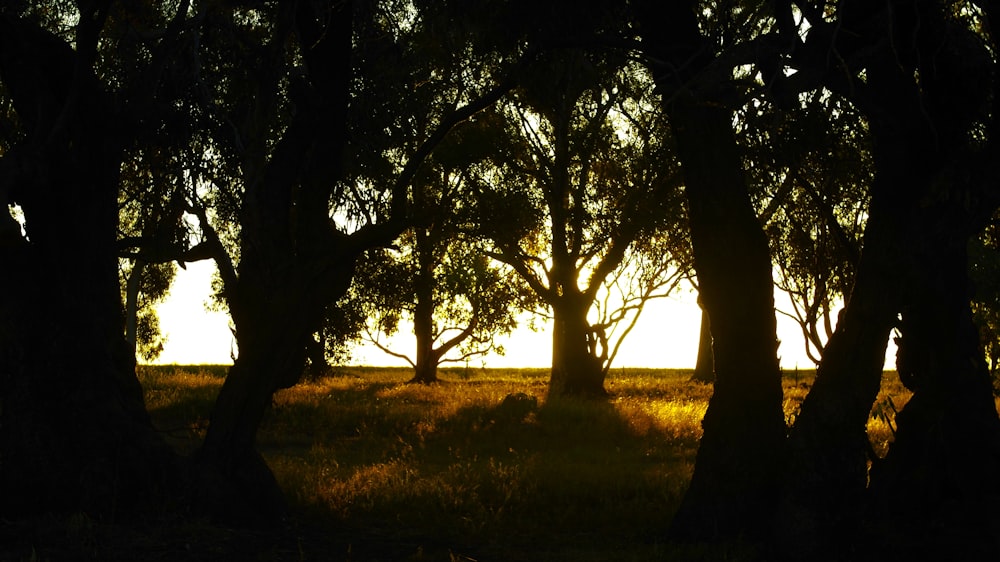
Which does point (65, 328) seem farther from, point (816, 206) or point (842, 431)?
point (816, 206)

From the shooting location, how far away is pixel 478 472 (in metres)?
14.2

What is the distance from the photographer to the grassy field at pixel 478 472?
10.6 metres

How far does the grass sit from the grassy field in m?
0.03

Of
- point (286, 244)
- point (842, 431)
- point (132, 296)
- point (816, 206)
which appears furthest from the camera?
point (132, 296)

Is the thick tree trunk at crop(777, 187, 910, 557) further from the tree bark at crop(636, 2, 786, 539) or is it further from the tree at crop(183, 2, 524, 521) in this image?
the tree at crop(183, 2, 524, 521)

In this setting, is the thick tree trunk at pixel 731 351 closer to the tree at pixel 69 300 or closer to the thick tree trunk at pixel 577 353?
the tree at pixel 69 300

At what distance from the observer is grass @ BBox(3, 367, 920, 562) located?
33.0 ft

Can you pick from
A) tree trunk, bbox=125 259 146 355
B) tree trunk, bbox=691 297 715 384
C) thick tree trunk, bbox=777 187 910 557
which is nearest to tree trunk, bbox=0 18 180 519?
thick tree trunk, bbox=777 187 910 557

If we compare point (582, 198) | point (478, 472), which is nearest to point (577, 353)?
point (582, 198)

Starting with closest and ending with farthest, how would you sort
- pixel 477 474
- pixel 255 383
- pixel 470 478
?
pixel 255 383 → pixel 470 478 → pixel 477 474

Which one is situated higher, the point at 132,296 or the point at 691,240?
the point at 132,296

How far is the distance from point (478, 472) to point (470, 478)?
0.71 metres

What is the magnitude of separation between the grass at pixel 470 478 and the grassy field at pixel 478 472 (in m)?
0.03

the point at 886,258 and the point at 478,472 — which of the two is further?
the point at 478,472
